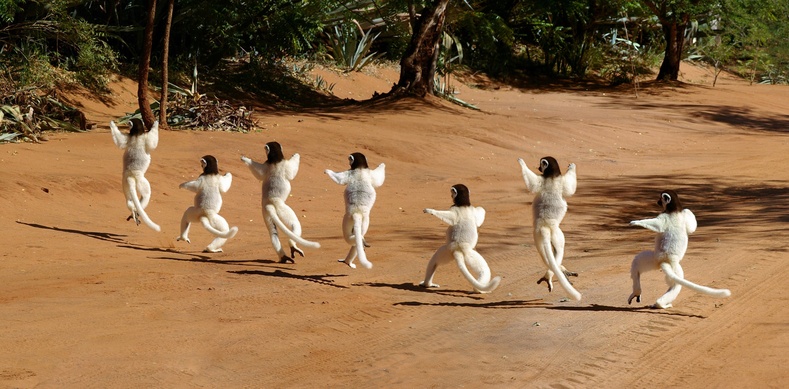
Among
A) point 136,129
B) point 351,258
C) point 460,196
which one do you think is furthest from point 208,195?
point 460,196

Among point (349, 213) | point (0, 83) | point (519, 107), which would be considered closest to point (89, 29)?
point (0, 83)

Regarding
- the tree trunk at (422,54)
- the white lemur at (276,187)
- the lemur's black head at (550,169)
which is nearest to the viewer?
the lemur's black head at (550,169)

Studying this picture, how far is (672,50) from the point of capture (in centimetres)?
3456

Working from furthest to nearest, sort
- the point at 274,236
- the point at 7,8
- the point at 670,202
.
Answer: the point at 7,8 → the point at 274,236 → the point at 670,202

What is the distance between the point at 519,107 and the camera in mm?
29391

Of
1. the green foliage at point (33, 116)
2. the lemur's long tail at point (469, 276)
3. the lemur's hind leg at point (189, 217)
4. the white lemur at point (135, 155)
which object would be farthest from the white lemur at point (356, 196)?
the green foliage at point (33, 116)

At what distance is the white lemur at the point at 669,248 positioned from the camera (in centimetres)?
853

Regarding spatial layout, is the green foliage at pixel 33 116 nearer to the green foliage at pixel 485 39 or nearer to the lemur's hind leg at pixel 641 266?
the lemur's hind leg at pixel 641 266

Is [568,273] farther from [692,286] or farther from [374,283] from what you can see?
[374,283]

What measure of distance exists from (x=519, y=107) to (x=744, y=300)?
20841 mm

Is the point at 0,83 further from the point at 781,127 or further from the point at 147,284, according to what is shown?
the point at 781,127

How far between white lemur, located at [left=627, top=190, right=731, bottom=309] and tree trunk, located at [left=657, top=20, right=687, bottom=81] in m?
26.3

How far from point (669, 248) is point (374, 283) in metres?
2.89

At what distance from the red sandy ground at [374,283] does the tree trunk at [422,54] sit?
205 inches
